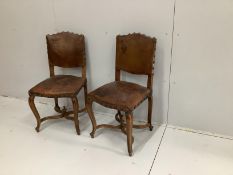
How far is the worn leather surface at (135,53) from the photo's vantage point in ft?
7.43

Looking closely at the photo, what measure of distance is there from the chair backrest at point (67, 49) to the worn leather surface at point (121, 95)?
1.44 feet

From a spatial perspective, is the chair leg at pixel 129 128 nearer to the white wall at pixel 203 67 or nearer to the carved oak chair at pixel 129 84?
the carved oak chair at pixel 129 84

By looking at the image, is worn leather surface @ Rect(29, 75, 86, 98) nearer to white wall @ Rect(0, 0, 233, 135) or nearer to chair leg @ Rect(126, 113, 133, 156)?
white wall @ Rect(0, 0, 233, 135)

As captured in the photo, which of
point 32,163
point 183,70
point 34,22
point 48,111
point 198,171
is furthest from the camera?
point 48,111

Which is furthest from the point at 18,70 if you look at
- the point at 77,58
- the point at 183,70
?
the point at 183,70

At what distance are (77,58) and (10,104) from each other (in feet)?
3.79

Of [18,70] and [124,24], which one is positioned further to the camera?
[18,70]

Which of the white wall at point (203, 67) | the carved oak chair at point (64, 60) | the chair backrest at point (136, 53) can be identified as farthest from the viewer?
the carved oak chair at point (64, 60)

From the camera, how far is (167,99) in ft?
8.19

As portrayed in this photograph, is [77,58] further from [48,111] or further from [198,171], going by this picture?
[198,171]

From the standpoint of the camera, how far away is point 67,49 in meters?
2.57

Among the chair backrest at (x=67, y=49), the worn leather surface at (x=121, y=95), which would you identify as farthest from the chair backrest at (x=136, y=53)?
the chair backrest at (x=67, y=49)

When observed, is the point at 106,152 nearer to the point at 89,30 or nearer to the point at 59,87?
the point at 59,87

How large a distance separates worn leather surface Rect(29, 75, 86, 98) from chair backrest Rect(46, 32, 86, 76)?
16 centimetres
